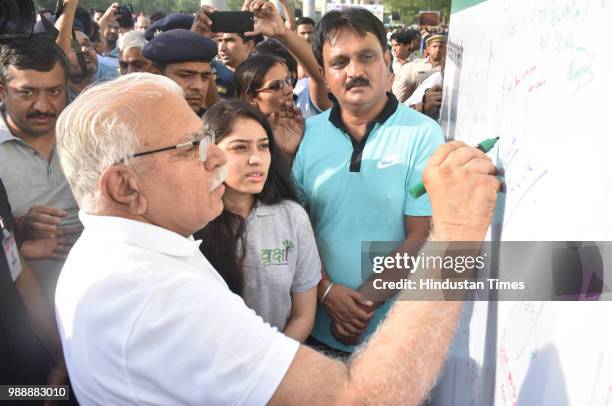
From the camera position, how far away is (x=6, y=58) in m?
2.26

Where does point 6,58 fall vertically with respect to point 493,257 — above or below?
above

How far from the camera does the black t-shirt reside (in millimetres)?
1746

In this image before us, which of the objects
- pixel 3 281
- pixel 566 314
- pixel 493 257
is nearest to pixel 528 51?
pixel 493 257

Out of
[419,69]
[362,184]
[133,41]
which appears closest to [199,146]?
[362,184]

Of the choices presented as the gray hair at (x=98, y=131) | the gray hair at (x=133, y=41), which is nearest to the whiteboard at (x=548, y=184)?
the gray hair at (x=98, y=131)

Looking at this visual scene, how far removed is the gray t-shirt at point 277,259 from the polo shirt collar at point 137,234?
73cm

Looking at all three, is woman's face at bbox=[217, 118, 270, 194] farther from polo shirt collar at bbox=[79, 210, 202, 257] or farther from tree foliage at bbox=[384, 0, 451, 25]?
tree foliage at bbox=[384, 0, 451, 25]

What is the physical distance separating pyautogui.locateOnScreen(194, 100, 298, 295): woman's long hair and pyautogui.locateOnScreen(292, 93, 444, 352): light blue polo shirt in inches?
5.4

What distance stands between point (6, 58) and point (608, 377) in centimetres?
245

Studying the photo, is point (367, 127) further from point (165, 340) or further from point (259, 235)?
point (165, 340)

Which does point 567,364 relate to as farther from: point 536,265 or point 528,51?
point 528,51

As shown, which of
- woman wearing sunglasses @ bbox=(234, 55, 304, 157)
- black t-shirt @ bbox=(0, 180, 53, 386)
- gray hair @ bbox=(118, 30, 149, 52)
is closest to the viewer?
black t-shirt @ bbox=(0, 180, 53, 386)

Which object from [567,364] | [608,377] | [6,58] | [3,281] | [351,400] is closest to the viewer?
[608,377]

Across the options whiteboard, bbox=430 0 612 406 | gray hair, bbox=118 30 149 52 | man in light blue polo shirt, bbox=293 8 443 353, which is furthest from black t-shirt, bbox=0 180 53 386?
gray hair, bbox=118 30 149 52
